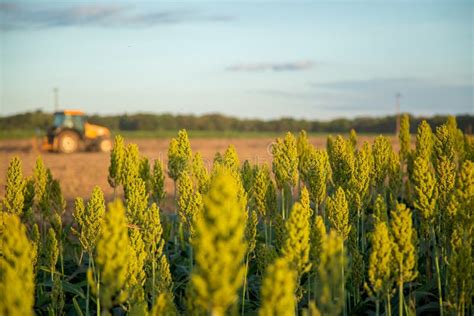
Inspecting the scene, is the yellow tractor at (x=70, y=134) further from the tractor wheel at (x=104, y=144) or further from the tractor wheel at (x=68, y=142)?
the tractor wheel at (x=104, y=144)

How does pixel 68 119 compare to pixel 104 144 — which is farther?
pixel 104 144

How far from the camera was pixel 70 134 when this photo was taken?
169 ft

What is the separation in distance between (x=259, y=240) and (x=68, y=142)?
43820 mm

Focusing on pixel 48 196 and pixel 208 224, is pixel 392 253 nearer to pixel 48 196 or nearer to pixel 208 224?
pixel 208 224

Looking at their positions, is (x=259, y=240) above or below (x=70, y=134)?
below

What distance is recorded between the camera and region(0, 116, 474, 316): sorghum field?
298cm

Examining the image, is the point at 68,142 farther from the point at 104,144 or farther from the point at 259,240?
the point at 259,240

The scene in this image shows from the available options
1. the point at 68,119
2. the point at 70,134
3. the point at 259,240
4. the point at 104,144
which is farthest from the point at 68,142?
the point at 259,240

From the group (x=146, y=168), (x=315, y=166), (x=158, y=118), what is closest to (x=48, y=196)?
(x=146, y=168)

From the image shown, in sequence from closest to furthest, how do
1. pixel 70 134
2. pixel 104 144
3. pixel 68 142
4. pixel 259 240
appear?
1. pixel 259 240
2. pixel 68 142
3. pixel 70 134
4. pixel 104 144

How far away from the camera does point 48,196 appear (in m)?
8.78

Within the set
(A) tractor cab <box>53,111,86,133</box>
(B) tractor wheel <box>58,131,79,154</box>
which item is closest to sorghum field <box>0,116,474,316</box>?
(B) tractor wheel <box>58,131,79,154</box>

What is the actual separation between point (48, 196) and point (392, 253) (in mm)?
5607

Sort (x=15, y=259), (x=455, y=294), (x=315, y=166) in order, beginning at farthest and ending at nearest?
(x=315, y=166), (x=455, y=294), (x=15, y=259)
